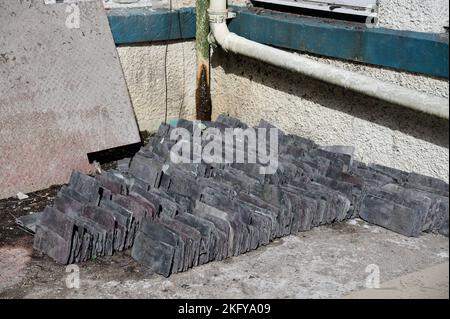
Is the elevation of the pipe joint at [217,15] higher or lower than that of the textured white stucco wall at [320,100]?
higher

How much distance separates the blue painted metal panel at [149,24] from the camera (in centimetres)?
645

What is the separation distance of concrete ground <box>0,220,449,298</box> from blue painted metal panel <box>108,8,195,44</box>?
7.80 ft

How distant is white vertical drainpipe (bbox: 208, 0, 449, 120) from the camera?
4746 mm

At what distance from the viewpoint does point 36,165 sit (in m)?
5.77

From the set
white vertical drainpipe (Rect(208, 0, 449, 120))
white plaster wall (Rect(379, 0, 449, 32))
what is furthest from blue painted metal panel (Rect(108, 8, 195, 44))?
white plaster wall (Rect(379, 0, 449, 32))

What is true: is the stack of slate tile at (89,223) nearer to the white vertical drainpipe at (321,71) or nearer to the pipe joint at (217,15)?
the white vertical drainpipe at (321,71)

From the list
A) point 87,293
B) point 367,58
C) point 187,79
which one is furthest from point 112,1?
point 87,293

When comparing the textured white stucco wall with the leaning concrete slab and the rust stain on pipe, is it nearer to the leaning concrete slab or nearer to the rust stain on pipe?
the rust stain on pipe

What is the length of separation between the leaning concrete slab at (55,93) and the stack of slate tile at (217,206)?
2.19ft

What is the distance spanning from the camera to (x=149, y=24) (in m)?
6.60

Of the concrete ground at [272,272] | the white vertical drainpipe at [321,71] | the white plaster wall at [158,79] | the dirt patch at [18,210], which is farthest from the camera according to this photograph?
the white plaster wall at [158,79]

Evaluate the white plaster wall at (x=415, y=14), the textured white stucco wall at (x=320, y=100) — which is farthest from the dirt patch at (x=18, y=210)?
the white plaster wall at (x=415, y=14)

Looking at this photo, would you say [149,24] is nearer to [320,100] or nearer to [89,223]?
[320,100]

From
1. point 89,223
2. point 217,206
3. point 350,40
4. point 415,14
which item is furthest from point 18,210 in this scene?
point 415,14
